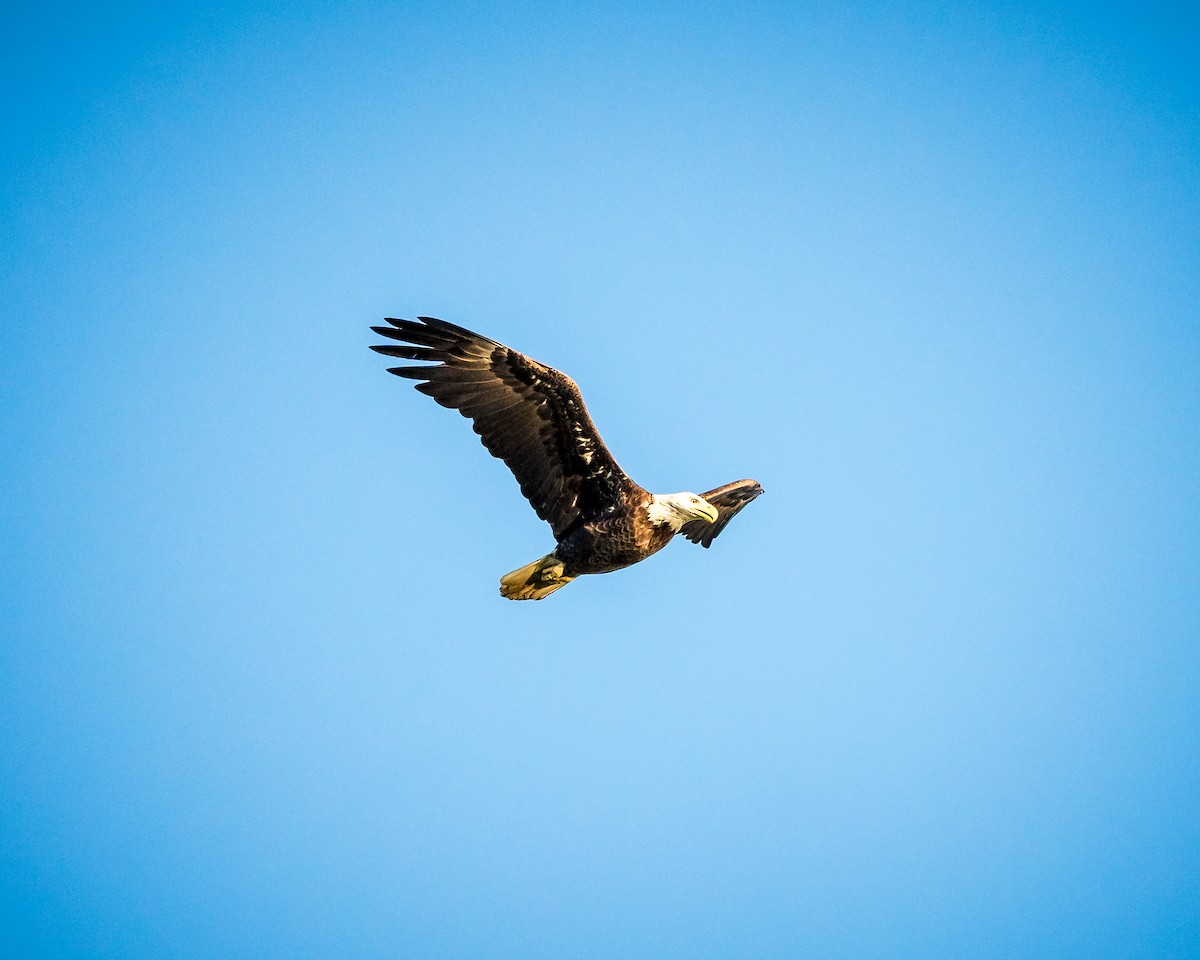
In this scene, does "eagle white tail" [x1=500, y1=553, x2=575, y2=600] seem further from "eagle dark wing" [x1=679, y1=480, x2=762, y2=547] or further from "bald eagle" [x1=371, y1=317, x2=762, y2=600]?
"eagle dark wing" [x1=679, y1=480, x2=762, y2=547]

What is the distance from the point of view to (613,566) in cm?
955

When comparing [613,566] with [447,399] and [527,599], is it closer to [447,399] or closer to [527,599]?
[527,599]

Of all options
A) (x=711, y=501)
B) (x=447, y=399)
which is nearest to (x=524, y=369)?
(x=447, y=399)

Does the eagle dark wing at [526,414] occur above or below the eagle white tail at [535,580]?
above

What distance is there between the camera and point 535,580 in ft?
31.2

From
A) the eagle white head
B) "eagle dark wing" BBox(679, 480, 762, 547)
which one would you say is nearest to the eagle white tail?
the eagle white head

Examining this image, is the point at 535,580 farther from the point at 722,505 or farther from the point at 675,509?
the point at 722,505

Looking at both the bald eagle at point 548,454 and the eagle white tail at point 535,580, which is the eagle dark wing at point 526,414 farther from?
the eagle white tail at point 535,580

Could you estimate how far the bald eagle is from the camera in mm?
9047

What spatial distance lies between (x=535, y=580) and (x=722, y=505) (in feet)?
7.61

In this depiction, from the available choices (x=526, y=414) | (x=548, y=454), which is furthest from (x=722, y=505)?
(x=526, y=414)

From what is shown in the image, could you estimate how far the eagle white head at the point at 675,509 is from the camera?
945 centimetres

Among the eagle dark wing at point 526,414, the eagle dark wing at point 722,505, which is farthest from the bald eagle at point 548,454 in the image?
the eagle dark wing at point 722,505

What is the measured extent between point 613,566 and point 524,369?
1941 mm
